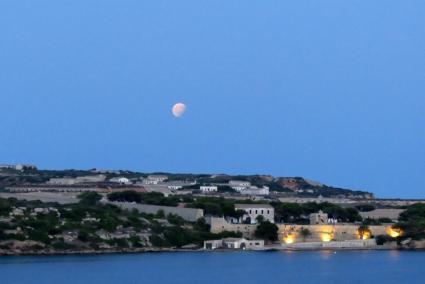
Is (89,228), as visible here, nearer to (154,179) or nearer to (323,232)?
(323,232)

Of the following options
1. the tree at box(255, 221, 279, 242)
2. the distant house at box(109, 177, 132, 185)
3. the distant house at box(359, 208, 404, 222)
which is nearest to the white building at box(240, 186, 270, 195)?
the distant house at box(109, 177, 132, 185)

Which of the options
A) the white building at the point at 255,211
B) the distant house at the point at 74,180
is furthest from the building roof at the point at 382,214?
the distant house at the point at 74,180

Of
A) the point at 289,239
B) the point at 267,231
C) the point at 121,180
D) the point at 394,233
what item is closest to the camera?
the point at 267,231

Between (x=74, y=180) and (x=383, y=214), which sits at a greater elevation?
(x=74, y=180)

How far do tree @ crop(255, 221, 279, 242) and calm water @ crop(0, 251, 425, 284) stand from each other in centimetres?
406

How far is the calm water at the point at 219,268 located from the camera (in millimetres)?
35906

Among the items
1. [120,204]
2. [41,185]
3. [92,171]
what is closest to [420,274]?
[120,204]

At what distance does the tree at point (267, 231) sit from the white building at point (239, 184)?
26677mm

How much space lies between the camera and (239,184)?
273ft

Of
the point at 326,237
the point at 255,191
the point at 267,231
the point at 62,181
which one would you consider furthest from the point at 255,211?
the point at 62,181

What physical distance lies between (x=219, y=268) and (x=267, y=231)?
480 inches

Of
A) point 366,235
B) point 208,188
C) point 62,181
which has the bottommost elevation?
point 366,235

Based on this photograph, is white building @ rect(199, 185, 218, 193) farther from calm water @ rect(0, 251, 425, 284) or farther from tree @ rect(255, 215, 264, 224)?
calm water @ rect(0, 251, 425, 284)

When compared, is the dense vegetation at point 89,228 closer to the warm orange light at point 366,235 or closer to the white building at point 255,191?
the warm orange light at point 366,235
